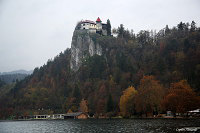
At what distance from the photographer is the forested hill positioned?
333 ft

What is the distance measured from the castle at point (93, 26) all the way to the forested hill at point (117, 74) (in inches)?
233

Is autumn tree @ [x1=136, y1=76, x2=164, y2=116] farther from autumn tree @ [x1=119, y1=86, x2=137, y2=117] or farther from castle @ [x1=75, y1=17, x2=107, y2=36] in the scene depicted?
castle @ [x1=75, y1=17, x2=107, y2=36]

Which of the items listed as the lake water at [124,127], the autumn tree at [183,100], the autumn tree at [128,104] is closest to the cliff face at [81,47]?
the autumn tree at [128,104]

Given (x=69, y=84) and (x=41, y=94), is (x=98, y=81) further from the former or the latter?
(x=41, y=94)

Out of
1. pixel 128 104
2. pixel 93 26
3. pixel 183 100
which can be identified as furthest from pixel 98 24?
pixel 183 100

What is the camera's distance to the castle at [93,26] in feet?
531

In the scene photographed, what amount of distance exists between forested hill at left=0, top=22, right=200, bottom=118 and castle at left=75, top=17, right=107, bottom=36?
5.92 metres

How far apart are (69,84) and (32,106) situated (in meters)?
29.3

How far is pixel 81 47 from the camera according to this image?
160m

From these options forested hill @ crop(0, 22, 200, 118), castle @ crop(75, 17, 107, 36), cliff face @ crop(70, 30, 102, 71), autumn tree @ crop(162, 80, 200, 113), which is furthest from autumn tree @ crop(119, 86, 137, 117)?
castle @ crop(75, 17, 107, 36)

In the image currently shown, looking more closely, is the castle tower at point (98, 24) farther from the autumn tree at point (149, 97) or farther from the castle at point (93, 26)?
the autumn tree at point (149, 97)

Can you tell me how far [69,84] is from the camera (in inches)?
6161

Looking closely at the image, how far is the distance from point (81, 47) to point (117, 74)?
43.3m

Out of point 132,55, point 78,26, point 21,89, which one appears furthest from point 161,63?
point 21,89
